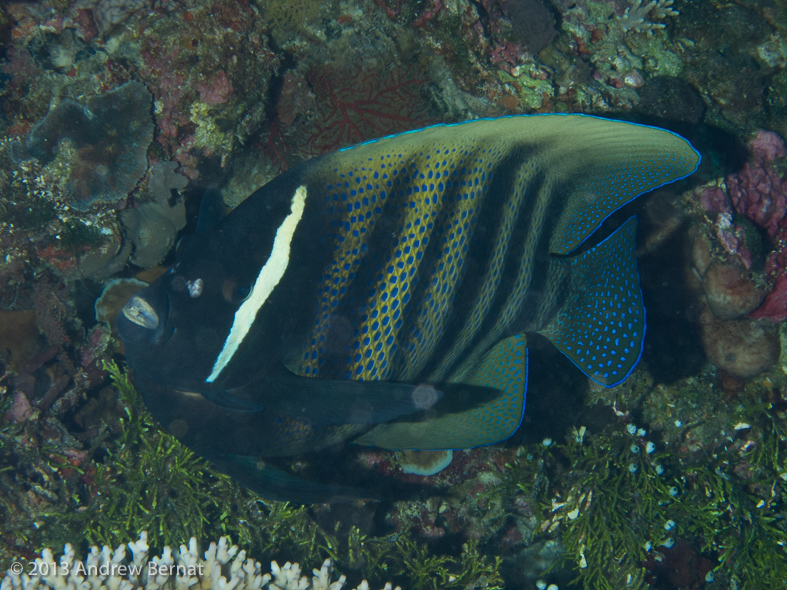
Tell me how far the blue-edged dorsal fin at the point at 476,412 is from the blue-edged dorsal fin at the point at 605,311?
26cm

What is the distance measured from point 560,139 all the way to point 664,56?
10.6 ft

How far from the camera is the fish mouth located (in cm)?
123

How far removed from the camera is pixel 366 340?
1481 millimetres

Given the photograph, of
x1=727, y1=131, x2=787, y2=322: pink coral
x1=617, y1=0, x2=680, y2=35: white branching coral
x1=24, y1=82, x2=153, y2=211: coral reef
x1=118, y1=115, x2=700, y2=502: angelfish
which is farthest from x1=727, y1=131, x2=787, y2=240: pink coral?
x1=24, y1=82, x2=153, y2=211: coral reef

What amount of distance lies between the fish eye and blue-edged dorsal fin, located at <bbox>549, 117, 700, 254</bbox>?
44.1 inches

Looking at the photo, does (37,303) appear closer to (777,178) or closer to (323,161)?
(323,161)

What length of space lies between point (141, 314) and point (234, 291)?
0.28 m

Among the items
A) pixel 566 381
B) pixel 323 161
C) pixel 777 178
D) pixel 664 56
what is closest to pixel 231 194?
pixel 323 161

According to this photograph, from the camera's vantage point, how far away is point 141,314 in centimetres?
124

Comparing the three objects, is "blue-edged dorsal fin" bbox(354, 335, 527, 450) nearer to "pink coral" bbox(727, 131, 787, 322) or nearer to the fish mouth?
the fish mouth

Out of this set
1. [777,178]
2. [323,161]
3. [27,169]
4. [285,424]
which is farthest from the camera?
[777,178]

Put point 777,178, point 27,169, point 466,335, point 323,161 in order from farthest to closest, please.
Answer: point 777,178 < point 27,169 < point 466,335 < point 323,161
